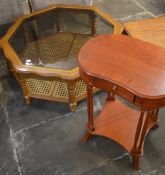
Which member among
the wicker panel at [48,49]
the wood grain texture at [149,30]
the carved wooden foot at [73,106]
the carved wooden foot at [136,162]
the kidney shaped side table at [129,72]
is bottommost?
the carved wooden foot at [136,162]

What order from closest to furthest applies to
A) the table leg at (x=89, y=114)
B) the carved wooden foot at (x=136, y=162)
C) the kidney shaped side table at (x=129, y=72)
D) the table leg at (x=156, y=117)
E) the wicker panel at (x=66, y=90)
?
the kidney shaped side table at (x=129, y=72) → the table leg at (x=89, y=114) → the carved wooden foot at (x=136, y=162) → the table leg at (x=156, y=117) → the wicker panel at (x=66, y=90)

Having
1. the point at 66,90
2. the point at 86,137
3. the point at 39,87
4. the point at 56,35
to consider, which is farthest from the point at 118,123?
the point at 56,35

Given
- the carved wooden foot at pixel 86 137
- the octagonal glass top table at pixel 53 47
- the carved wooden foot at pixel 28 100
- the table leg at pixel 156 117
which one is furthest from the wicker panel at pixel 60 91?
the table leg at pixel 156 117

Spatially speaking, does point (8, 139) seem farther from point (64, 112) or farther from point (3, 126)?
point (64, 112)

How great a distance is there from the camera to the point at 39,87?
1.84 metres

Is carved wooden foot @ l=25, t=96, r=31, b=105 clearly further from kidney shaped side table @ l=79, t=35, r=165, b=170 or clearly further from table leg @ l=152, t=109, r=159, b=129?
table leg @ l=152, t=109, r=159, b=129

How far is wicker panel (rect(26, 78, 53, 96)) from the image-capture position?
70.8 inches

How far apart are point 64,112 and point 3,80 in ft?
2.19

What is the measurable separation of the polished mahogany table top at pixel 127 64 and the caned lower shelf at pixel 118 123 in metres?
0.53

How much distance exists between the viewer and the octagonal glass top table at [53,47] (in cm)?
157

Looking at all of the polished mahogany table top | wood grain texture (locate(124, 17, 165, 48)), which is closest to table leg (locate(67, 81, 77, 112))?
the polished mahogany table top

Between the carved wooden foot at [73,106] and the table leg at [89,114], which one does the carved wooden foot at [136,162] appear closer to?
the table leg at [89,114]

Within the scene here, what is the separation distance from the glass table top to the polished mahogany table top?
18.5 inches

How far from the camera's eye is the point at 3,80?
6.76ft
